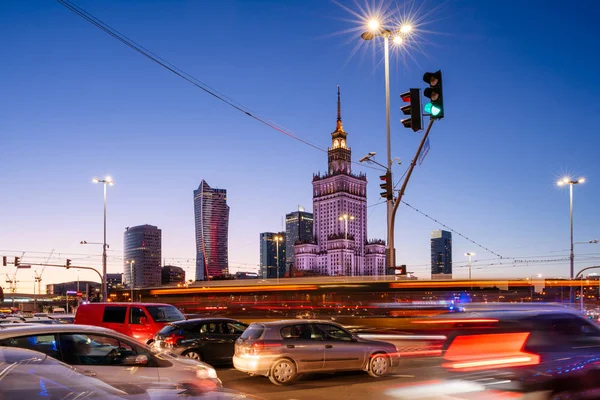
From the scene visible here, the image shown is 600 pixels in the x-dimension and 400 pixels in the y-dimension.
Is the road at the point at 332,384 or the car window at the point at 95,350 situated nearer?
the car window at the point at 95,350

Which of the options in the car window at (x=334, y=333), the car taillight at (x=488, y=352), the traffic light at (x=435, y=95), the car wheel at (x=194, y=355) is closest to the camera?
the car taillight at (x=488, y=352)

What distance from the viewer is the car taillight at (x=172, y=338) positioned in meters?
14.1

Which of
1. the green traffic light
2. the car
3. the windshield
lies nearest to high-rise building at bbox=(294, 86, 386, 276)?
the windshield

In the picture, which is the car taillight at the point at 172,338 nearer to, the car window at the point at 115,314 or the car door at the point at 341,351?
the car window at the point at 115,314

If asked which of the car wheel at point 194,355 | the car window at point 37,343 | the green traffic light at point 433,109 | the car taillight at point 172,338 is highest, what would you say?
the green traffic light at point 433,109

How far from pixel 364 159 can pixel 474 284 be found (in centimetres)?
1077

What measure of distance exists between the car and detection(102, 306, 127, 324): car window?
9513mm

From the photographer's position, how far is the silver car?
37.5 feet

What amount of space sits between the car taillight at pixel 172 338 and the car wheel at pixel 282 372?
3.88m

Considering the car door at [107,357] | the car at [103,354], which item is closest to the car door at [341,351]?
the car at [103,354]

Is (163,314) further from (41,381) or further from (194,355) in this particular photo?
(41,381)

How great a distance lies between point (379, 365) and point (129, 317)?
9.16m

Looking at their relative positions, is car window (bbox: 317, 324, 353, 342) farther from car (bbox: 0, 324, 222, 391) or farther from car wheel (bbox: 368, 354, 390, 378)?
car (bbox: 0, 324, 222, 391)

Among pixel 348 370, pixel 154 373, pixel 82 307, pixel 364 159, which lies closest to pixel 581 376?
pixel 348 370
